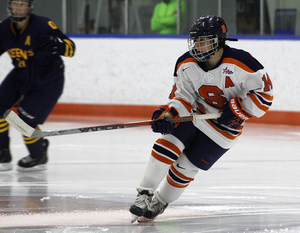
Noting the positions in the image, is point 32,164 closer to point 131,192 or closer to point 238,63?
point 131,192

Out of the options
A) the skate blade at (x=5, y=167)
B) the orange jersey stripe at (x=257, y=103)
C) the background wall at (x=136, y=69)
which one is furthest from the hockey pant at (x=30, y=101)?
the background wall at (x=136, y=69)

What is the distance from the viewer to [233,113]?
85.1 inches

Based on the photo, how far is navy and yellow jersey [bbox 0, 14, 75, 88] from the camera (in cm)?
324

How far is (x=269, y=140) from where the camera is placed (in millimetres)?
4363

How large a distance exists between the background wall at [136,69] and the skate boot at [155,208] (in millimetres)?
3208

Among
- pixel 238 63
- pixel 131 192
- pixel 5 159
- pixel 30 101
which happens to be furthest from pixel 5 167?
pixel 238 63

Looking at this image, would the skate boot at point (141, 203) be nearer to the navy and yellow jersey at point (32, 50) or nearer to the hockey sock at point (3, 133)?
the navy and yellow jersey at point (32, 50)

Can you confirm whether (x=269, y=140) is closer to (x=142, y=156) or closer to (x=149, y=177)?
(x=142, y=156)

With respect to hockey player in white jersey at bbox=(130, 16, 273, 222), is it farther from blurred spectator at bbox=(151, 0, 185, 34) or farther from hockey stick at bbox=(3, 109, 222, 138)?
blurred spectator at bbox=(151, 0, 185, 34)

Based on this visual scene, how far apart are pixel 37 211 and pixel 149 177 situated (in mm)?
666

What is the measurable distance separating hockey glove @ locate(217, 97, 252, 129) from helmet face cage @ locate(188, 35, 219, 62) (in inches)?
8.9

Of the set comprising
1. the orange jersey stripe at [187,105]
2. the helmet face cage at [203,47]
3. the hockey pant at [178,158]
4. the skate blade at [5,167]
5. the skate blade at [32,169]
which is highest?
the helmet face cage at [203,47]

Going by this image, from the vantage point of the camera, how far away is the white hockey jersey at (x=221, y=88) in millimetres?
2184

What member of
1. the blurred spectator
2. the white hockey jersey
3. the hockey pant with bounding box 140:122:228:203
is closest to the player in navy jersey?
the white hockey jersey
